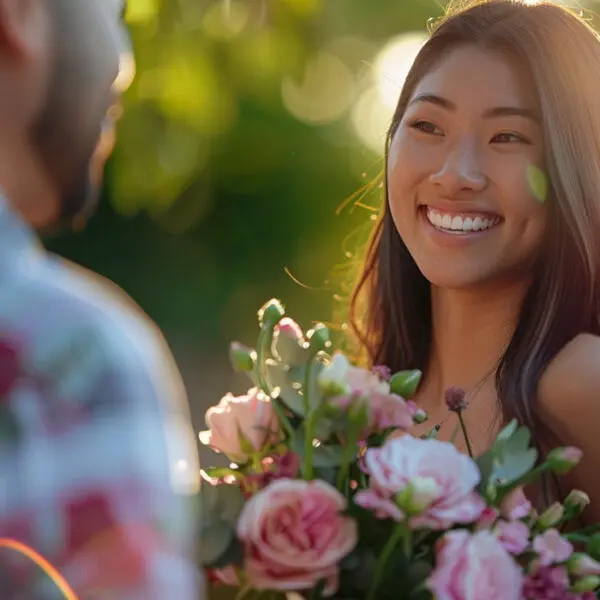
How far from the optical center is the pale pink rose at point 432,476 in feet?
4.09

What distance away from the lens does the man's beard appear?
84cm

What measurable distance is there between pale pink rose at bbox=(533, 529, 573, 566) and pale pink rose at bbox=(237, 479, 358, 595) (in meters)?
0.21

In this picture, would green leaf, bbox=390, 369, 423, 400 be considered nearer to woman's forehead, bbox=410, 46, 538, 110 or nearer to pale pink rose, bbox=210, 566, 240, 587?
pale pink rose, bbox=210, 566, 240, 587

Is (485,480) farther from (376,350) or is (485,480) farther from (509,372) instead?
(376,350)

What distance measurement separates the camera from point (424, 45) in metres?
2.00

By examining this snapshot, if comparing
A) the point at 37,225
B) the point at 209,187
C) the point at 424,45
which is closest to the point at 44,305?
the point at 37,225

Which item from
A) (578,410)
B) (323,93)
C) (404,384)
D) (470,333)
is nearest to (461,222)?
(470,333)

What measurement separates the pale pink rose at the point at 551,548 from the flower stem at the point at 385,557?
0.54ft

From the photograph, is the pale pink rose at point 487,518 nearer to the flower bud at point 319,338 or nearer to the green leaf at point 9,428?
the flower bud at point 319,338

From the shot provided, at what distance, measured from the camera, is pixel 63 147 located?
85cm

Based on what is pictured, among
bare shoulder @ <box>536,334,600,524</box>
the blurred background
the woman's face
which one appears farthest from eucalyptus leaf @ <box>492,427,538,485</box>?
the blurred background

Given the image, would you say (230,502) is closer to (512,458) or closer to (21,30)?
(512,458)

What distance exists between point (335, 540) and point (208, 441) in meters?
0.33

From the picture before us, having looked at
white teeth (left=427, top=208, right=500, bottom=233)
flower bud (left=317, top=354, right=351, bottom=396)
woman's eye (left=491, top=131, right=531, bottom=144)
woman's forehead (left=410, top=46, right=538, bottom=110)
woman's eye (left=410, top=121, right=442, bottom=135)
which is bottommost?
flower bud (left=317, top=354, right=351, bottom=396)
